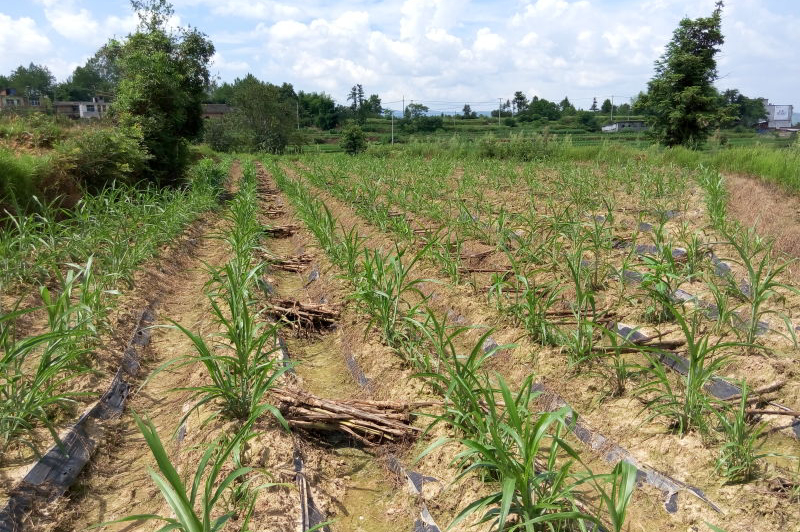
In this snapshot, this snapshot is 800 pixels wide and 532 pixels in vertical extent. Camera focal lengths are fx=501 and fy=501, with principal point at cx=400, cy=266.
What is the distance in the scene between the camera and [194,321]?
427 centimetres

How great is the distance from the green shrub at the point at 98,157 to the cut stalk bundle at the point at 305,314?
17.1 ft

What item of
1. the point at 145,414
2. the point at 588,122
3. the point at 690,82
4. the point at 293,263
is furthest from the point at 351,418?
the point at 588,122

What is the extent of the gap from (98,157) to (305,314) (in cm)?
650

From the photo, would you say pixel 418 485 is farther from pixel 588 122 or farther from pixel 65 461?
pixel 588 122

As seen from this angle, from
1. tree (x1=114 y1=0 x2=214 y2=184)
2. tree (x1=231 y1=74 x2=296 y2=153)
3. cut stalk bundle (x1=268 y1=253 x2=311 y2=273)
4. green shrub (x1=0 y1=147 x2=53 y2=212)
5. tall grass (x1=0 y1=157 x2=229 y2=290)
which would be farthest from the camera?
tree (x1=231 y1=74 x2=296 y2=153)

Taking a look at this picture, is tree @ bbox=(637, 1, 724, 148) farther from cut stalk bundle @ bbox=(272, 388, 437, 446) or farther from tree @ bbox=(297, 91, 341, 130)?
tree @ bbox=(297, 91, 341, 130)

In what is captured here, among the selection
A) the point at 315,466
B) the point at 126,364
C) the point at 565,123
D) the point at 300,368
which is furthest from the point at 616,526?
the point at 565,123

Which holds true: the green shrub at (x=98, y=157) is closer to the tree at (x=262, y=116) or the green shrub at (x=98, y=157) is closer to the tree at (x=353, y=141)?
the tree at (x=353, y=141)

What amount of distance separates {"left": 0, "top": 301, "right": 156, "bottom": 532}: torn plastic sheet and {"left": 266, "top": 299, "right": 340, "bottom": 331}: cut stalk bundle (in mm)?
1234

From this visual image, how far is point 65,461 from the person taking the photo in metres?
2.25

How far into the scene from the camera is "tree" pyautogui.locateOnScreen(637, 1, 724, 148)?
72.5 feet

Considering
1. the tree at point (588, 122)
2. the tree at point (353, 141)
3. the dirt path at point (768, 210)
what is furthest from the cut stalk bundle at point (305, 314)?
the tree at point (588, 122)

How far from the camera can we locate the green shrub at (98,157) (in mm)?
8062

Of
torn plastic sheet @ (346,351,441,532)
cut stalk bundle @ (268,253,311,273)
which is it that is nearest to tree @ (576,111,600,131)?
cut stalk bundle @ (268,253,311,273)
